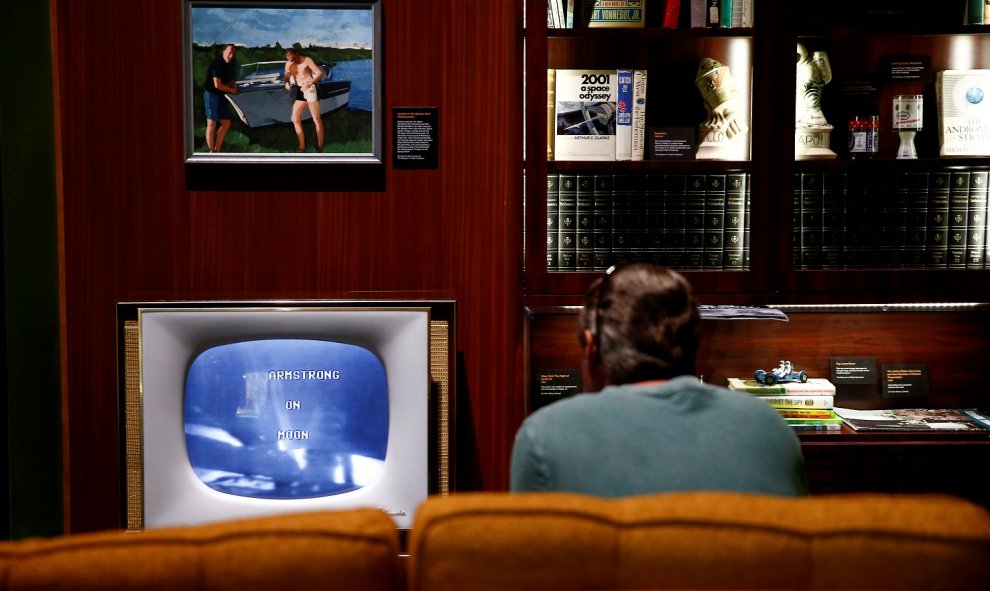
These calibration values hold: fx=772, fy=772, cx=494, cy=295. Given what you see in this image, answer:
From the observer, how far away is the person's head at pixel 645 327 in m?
1.31

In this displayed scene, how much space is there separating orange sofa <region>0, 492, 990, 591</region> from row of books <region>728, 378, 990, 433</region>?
4.41 feet

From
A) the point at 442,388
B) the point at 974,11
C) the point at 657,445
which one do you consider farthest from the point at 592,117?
the point at 657,445

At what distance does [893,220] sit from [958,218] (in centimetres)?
19

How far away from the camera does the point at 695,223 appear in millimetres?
2189

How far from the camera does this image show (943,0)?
2.16 m

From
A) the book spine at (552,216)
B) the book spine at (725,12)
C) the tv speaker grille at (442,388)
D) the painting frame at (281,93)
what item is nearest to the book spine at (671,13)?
the book spine at (725,12)

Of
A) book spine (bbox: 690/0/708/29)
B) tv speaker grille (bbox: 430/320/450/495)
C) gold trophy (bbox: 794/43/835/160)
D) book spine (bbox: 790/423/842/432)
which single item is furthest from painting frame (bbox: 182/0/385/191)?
book spine (bbox: 790/423/842/432)

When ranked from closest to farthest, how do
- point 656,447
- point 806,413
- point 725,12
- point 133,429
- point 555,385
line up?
1. point 656,447
2. point 133,429
3. point 725,12
4. point 806,413
5. point 555,385

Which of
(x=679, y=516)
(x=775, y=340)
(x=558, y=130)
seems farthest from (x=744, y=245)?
(x=679, y=516)

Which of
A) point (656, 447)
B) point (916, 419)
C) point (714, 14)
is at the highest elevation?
point (714, 14)

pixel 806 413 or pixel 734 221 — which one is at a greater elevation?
pixel 734 221

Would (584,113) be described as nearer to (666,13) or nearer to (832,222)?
(666,13)

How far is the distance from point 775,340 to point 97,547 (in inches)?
82.2

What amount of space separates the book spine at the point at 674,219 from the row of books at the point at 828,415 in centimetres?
45
